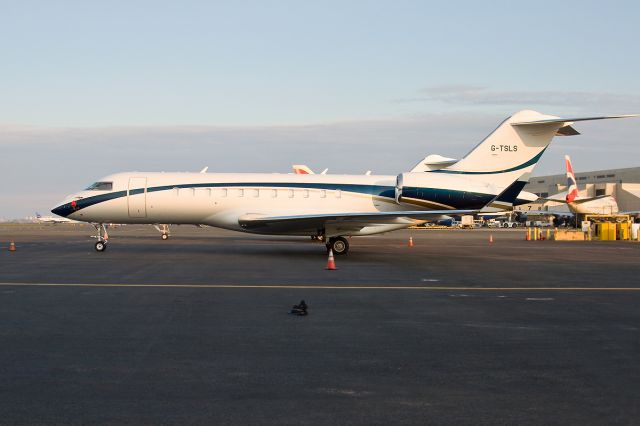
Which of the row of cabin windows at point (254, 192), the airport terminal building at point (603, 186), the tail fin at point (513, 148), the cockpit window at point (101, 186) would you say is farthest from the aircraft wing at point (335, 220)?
the airport terminal building at point (603, 186)

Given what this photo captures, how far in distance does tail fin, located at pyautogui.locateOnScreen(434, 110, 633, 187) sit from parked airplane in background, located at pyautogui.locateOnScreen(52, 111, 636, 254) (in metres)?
0.04

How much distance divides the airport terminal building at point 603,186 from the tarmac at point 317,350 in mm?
83046

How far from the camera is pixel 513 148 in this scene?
93.5ft

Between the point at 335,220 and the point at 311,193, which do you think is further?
the point at 311,193

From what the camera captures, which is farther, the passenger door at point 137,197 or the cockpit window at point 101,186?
the cockpit window at point 101,186

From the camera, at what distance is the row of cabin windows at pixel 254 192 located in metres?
27.8

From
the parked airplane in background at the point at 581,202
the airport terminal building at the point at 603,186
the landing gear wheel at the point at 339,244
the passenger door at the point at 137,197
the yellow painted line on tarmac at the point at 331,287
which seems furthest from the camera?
the airport terminal building at the point at 603,186

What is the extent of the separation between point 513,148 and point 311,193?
28.6ft

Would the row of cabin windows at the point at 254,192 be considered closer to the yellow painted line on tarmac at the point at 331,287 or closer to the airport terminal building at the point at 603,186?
the yellow painted line on tarmac at the point at 331,287

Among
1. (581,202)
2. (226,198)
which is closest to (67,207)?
(226,198)

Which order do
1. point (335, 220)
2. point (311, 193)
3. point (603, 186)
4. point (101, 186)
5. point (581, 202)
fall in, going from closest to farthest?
point (335, 220)
point (101, 186)
point (311, 193)
point (581, 202)
point (603, 186)

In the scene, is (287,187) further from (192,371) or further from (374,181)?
(192,371)

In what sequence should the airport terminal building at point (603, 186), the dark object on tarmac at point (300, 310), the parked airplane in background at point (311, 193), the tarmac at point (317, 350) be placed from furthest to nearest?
1. the airport terminal building at point (603, 186)
2. the parked airplane in background at point (311, 193)
3. the dark object on tarmac at point (300, 310)
4. the tarmac at point (317, 350)

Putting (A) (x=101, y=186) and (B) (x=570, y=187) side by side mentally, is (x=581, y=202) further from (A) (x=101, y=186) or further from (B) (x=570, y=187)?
(A) (x=101, y=186)
